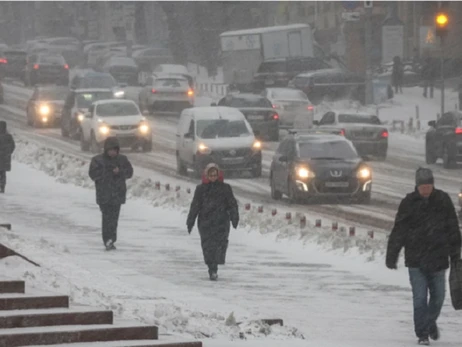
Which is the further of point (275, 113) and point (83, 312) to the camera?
point (275, 113)

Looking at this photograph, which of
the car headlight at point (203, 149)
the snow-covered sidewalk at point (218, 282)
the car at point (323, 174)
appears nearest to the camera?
the snow-covered sidewalk at point (218, 282)

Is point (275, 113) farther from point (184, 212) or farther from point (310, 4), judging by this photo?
point (310, 4)

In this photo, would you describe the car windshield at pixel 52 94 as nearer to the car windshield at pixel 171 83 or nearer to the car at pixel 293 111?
the car windshield at pixel 171 83

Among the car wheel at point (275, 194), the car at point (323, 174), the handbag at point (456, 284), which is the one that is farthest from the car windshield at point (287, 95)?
the handbag at point (456, 284)

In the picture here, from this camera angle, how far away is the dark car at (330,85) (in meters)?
56.9

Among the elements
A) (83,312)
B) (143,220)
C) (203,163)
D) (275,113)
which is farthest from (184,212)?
(275,113)

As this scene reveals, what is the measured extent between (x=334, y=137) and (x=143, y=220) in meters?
6.06

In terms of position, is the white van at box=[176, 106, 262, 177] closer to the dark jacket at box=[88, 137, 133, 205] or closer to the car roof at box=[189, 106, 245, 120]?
the car roof at box=[189, 106, 245, 120]

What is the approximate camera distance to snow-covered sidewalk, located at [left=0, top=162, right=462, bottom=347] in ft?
41.7

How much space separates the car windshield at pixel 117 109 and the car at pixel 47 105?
8.31 meters

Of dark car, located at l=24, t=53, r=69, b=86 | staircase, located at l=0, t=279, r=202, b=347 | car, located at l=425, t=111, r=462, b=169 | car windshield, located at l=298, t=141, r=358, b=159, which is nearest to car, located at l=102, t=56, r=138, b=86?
dark car, located at l=24, t=53, r=69, b=86

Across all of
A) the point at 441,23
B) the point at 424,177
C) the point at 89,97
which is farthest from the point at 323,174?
the point at 89,97

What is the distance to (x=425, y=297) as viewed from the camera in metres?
13.0

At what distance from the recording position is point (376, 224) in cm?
2478
